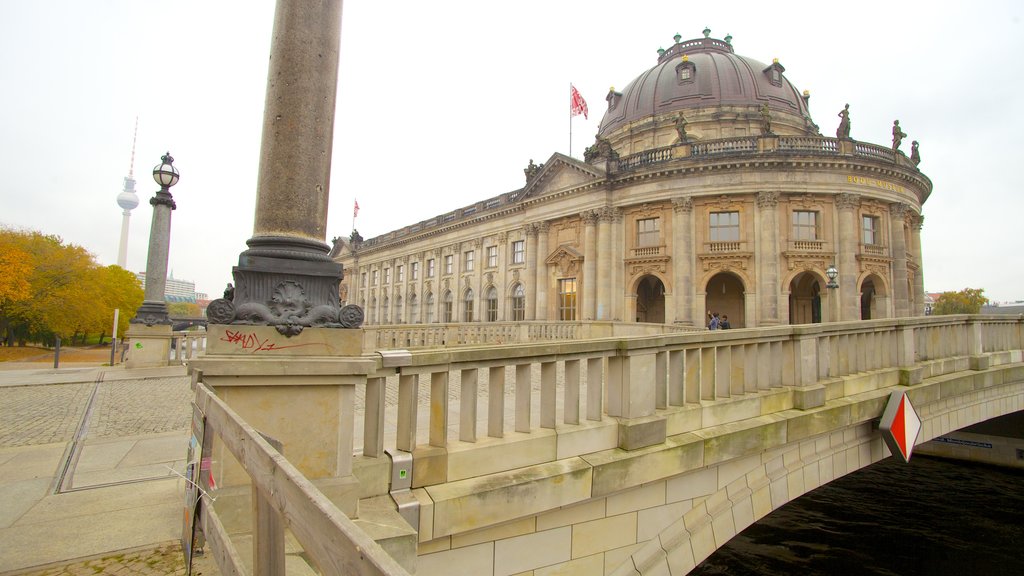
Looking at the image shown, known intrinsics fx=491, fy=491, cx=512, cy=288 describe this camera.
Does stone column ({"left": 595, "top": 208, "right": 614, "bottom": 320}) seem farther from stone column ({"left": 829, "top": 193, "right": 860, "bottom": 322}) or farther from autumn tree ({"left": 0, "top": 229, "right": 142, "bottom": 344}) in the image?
autumn tree ({"left": 0, "top": 229, "right": 142, "bottom": 344})

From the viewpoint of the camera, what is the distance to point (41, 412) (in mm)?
8930

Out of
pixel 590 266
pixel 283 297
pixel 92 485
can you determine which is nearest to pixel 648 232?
pixel 590 266

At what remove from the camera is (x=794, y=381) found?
22.4 ft

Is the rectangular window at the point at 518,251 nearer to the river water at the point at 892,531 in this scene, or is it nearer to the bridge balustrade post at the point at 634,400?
the river water at the point at 892,531

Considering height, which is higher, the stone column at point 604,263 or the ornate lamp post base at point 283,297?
the stone column at point 604,263

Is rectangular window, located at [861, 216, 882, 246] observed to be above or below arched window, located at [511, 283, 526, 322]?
above

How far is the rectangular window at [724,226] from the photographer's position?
30.2 metres

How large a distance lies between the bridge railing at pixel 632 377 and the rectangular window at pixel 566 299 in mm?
26849

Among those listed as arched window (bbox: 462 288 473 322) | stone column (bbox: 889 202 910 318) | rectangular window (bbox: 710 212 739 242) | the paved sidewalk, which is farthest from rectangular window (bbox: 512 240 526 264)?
the paved sidewalk

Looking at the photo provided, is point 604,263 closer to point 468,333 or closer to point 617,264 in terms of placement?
point 617,264

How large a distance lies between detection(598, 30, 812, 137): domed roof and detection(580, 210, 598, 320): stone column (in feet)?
46.2

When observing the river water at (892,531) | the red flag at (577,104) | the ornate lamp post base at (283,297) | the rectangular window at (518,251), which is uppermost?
the red flag at (577,104)

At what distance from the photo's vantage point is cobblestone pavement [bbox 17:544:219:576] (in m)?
2.97

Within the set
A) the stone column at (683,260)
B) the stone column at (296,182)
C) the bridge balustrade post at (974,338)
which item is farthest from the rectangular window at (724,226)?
the stone column at (296,182)
